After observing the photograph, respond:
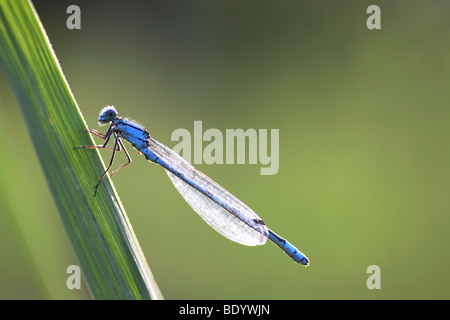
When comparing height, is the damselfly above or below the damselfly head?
below

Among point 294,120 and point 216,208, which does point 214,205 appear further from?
point 294,120

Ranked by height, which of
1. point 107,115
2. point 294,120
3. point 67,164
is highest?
point 294,120

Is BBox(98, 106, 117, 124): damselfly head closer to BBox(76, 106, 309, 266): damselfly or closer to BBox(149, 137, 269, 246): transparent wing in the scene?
BBox(76, 106, 309, 266): damselfly

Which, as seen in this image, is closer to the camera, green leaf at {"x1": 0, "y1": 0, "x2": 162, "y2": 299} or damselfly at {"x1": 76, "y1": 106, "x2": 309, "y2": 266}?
green leaf at {"x1": 0, "y1": 0, "x2": 162, "y2": 299}

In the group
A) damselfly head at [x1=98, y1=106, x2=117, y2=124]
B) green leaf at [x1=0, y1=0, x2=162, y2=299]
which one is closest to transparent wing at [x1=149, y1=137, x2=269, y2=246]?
damselfly head at [x1=98, y1=106, x2=117, y2=124]

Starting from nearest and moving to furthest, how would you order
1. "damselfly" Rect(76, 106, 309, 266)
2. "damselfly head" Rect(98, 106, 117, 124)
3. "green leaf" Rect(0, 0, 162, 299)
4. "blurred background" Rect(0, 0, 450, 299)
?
"green leaf" Rect(0, 0, 162, 299) < "damselfly head" Rect(98, 106, 117, 124) < "damselfly" Rect(76, 106, 309, 266) < "blurred background" Rect(0, 0, 450, 299)

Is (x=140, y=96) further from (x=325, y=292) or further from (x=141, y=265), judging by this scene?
(x=141, y=265)

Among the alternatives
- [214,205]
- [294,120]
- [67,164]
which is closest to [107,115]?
[214,205]
